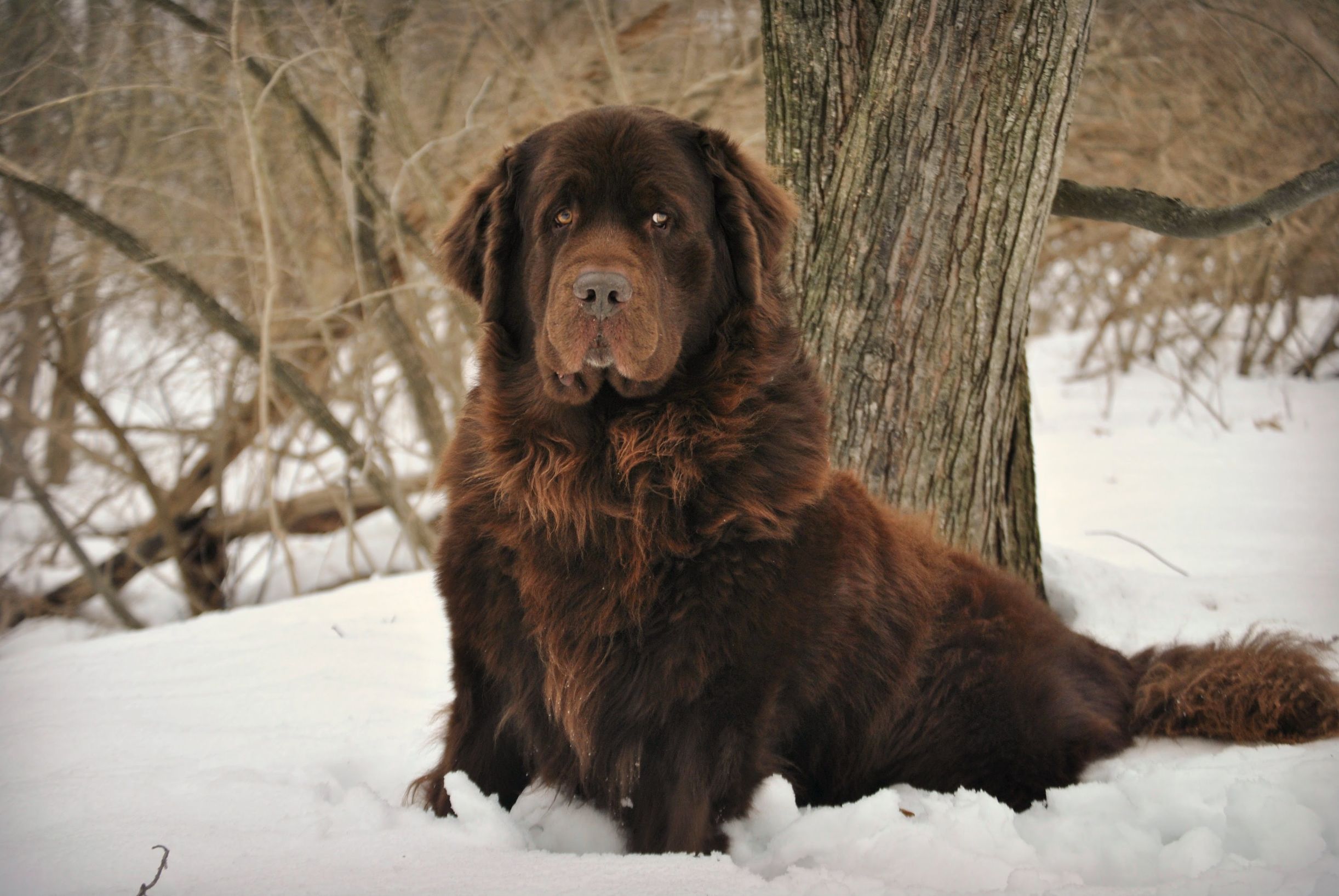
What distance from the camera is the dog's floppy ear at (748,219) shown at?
2830 mm

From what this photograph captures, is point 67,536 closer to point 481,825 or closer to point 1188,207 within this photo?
point 481,825

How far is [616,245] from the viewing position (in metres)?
2.60

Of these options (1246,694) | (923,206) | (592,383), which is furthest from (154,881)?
(923,206)

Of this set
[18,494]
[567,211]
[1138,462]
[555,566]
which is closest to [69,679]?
[555,566]

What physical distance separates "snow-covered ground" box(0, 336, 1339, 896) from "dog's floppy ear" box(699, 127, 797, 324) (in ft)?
4.72

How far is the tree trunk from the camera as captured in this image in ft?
11.5

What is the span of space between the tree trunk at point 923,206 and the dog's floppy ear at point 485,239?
141 cm

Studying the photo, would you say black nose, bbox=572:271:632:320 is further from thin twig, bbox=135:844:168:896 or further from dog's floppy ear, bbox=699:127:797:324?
thin twig, bbox=135:844:168:896

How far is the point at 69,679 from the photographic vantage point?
11.8 ft

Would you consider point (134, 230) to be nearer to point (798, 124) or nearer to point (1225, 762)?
point (798, 124)

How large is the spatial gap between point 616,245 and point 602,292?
20 centimetres

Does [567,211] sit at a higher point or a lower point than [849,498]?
higher

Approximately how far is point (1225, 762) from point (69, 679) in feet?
13.0

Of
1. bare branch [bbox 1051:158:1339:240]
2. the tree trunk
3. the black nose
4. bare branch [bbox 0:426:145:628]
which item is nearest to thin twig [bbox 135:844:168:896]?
the black nose
